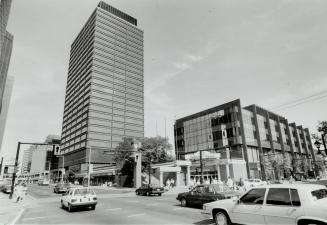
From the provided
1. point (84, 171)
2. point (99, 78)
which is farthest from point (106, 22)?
point (84, 171)

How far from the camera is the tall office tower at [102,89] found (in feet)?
329

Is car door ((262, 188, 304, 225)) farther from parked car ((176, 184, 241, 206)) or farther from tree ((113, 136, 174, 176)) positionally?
tree ((113, 136, 174, 176))

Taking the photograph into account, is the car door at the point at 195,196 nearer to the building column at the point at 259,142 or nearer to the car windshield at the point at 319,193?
the car windshield at the point at 319,193

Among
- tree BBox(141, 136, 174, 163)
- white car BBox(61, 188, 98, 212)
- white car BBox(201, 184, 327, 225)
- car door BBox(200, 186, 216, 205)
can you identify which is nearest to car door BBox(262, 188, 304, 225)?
white car BBox(201, 184, 327, 225)

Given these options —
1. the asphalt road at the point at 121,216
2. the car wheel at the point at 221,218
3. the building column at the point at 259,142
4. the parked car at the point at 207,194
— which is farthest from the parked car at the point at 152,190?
the building column at the point at 259,142

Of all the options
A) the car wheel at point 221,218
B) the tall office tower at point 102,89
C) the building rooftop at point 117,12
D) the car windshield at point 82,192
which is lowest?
the car wheel at point 221,218

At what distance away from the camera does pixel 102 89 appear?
107 m

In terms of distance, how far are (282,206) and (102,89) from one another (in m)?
106

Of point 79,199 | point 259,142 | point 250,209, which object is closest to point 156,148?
point 259,142

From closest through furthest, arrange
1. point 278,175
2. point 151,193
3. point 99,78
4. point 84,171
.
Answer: point 151,193, point 278,175, point 84,171, point 99,78

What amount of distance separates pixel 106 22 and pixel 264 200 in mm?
125393

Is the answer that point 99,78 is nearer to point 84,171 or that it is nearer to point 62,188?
point 84,171

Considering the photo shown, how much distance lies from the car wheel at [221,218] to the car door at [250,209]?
1.24 ft

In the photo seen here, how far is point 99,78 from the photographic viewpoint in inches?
4227
